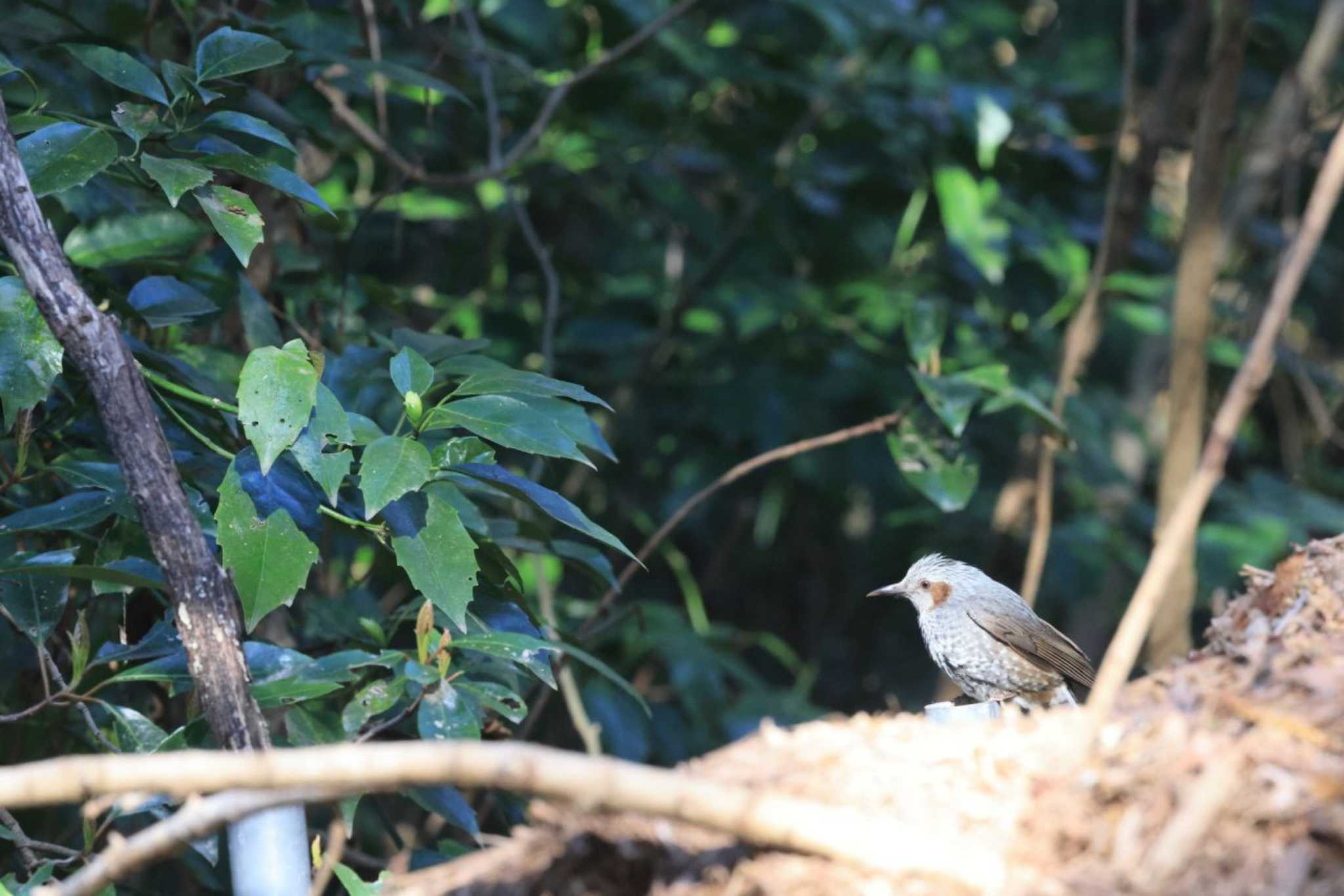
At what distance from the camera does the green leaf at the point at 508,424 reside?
2.06m

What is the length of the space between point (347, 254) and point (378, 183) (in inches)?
62.1

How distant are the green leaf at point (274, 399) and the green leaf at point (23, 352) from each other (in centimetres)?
30

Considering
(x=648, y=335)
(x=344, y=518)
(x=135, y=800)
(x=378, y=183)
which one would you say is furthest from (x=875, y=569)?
(x=135, y=800)

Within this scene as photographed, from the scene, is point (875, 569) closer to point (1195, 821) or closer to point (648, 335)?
point (648, 335)

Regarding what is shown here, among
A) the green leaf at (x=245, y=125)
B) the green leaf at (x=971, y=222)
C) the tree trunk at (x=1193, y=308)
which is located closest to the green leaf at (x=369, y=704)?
the green leaf at (x=245, y=125)

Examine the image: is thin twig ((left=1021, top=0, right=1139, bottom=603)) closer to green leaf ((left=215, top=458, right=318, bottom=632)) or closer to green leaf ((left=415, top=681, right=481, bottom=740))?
green leaf ((left=415, top=681, right=481, bottom=740))

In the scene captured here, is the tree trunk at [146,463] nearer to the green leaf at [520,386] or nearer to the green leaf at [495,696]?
the green leaf at [495,696]

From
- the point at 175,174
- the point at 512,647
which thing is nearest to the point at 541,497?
the point at 512,647

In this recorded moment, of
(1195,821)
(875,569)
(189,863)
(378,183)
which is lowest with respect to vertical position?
(875,569)

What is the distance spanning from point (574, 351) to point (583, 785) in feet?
12.1

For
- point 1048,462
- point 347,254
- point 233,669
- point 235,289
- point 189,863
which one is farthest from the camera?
point 1048,462

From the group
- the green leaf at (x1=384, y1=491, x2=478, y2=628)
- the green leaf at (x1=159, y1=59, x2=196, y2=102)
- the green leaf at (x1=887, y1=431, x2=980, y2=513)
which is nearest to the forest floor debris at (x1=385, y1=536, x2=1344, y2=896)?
the green leaf at (x1=384, y1=491, x2=478, y2=628)

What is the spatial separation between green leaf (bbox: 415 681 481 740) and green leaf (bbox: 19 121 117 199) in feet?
2.97

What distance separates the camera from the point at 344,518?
2.09 meters
